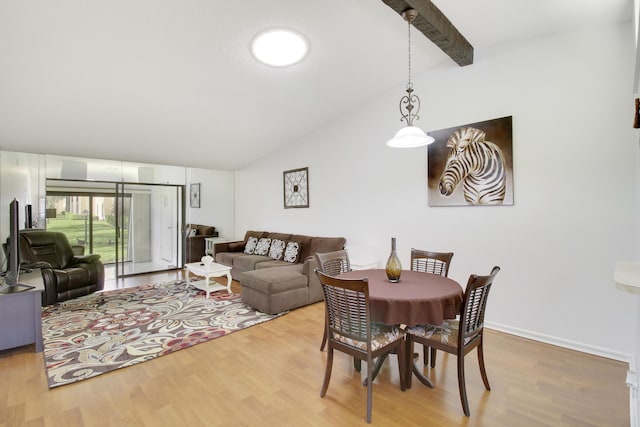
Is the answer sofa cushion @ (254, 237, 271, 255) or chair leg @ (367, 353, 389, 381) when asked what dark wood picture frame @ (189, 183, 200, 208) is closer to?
sofa cushion @ (254, 237, 271, 255)

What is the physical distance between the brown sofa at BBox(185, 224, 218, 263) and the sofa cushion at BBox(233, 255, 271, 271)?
162 centimetres

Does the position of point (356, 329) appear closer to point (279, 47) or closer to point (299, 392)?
point (299, 392)

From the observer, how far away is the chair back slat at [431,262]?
297 cm

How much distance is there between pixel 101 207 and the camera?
18.4ft

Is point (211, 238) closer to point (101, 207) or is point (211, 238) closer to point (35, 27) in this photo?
point (101, 207)

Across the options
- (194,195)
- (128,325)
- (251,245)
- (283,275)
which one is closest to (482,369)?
(283,275)

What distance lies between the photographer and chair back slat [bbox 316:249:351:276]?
2981 mm

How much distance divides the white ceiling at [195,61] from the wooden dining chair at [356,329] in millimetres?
2365

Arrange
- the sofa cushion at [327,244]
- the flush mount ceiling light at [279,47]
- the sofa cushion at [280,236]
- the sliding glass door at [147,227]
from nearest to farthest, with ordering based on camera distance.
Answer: the flush mount ceiling light at [279,47]
the sofa cushion at [327,244]
the sofa cushion at [280,236]
the sliding glass door at [147,227]

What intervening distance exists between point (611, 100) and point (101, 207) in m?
7.25

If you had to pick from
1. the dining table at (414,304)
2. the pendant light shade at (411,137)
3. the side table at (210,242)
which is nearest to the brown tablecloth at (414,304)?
the dining table at (414,304)

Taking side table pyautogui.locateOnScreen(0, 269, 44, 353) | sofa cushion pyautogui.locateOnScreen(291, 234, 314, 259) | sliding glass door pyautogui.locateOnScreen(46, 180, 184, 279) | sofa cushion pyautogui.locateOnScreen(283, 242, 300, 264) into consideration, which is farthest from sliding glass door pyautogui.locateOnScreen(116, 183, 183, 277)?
side table pyautogui.locateOnScreen(0, 269, 44, 353)

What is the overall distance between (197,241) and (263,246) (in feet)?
6.07

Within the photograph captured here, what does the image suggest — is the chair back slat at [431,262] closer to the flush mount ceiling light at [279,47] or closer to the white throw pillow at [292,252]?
the white throw pillow at [292,252]
